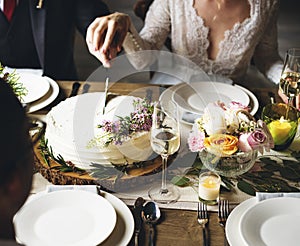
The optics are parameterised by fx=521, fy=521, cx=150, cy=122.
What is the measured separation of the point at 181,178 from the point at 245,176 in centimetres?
16

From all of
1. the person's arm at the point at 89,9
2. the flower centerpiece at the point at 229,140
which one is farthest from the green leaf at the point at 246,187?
the person's arm at the point at 89,9

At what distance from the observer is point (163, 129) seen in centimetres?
124

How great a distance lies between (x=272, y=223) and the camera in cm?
114

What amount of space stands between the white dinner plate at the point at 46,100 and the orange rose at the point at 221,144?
1.99ft

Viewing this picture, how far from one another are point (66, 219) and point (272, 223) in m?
0.45

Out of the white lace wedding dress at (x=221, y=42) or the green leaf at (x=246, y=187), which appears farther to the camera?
the white lace wedding dress at (x=221, y=42)

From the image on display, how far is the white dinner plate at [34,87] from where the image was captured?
1.64 metres

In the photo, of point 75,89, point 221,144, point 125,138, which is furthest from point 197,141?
point 75,89

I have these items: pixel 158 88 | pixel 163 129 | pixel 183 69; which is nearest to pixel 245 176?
pixel 163 129

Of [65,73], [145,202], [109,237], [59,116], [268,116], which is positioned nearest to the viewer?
[109,237]

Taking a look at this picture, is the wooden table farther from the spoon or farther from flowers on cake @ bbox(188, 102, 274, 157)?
flowers on cake @ bbox(188, 102, 274, 157)

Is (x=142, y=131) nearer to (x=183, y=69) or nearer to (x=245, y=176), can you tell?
(x=245, y=176)

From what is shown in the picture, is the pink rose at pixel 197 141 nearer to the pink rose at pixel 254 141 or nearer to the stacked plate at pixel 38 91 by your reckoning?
the pink rose at pixel 254 141

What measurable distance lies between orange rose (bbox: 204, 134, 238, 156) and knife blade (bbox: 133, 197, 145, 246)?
203 millimetres
